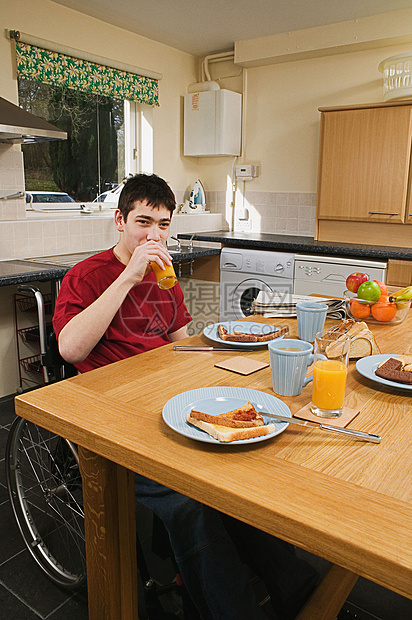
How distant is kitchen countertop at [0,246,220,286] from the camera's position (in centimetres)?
253

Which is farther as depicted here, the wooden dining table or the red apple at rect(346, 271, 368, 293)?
the red apple at rect(346, 271, 368, 293)

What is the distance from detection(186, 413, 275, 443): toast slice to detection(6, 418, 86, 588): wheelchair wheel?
0.58 metres

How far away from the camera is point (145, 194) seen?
5.11 ft

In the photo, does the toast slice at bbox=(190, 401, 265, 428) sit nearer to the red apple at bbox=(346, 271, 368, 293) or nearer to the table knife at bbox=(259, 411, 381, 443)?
the table knife at bbox=(259, 411, 381, 443)

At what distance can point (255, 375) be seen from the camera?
122 centimetres

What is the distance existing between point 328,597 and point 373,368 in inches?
21.9

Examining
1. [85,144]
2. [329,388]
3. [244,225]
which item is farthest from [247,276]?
[329,388]

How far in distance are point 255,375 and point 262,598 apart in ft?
2.47

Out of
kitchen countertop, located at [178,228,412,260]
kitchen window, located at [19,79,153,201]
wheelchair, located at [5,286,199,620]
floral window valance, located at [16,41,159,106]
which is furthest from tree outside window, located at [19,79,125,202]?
wheelchair, located at [5,286,199,620]

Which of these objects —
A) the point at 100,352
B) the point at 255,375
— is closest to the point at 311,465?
the point at 255,375

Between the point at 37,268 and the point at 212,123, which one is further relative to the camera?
the point at 212,123

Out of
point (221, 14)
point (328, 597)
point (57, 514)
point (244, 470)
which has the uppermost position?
point (221, 14)

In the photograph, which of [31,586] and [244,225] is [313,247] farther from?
[31,586]

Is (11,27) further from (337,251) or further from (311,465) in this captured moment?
(311,465)
